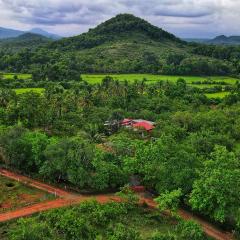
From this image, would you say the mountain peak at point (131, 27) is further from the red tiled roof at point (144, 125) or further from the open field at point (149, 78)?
the red tiled roof at point (144, 125)

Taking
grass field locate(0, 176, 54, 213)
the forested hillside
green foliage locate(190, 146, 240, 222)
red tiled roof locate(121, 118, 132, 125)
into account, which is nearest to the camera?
green foliage locate(190, 146, 240, 222)

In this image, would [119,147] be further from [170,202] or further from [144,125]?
[144,125]

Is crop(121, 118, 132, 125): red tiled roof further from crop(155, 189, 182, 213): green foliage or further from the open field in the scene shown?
the open field

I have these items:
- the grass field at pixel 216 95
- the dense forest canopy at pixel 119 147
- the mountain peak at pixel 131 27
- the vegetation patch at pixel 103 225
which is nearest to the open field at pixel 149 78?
the dense forest canopy at pixel 119 147

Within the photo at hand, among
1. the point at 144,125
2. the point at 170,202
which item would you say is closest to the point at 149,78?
the point at 144,125

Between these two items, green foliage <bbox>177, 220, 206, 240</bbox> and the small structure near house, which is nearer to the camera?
green foliage <bbox>177, 220, 206, 240</bbox>

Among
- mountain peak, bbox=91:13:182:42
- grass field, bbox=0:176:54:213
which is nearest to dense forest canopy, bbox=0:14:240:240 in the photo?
grass field, bbox=0:176:54:213

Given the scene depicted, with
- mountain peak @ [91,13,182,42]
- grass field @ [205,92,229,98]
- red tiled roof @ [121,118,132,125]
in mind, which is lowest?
grass field @ [205,92,229,98]

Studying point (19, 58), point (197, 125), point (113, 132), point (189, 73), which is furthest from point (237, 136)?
point (19, 58)
